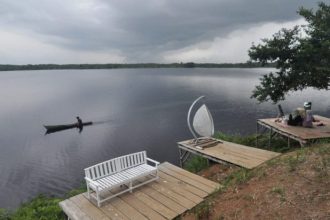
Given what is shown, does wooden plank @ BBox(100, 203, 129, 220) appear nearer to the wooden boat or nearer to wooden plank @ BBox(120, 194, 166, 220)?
wooden plank @ BBox(120, 194, 166, 220)

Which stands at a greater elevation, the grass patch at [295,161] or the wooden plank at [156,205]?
the grass patch at [295,161]

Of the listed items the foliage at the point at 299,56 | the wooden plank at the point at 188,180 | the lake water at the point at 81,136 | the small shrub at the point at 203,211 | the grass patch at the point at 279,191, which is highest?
the foliage at the point at 299,56

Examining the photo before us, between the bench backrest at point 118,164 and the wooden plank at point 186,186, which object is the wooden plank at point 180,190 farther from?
the bench backrest at point 118,164

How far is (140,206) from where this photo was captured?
617 cm

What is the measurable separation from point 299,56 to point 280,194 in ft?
26.7

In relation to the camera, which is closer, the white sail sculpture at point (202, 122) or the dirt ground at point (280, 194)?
the dirt ground at point (280, 194)

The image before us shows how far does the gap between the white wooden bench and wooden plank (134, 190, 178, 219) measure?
0.35 metres

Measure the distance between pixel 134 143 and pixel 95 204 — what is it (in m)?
17.9

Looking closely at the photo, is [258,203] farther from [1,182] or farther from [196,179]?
[1,182]

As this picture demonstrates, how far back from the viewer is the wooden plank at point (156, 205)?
18.9ft

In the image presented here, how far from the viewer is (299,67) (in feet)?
38.3

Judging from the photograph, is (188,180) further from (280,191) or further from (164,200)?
(280,191)

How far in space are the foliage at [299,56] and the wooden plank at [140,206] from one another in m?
8.55

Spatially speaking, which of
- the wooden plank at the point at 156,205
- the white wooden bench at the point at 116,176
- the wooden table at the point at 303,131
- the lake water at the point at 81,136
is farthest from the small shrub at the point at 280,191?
the lake water at the point at 81,136
